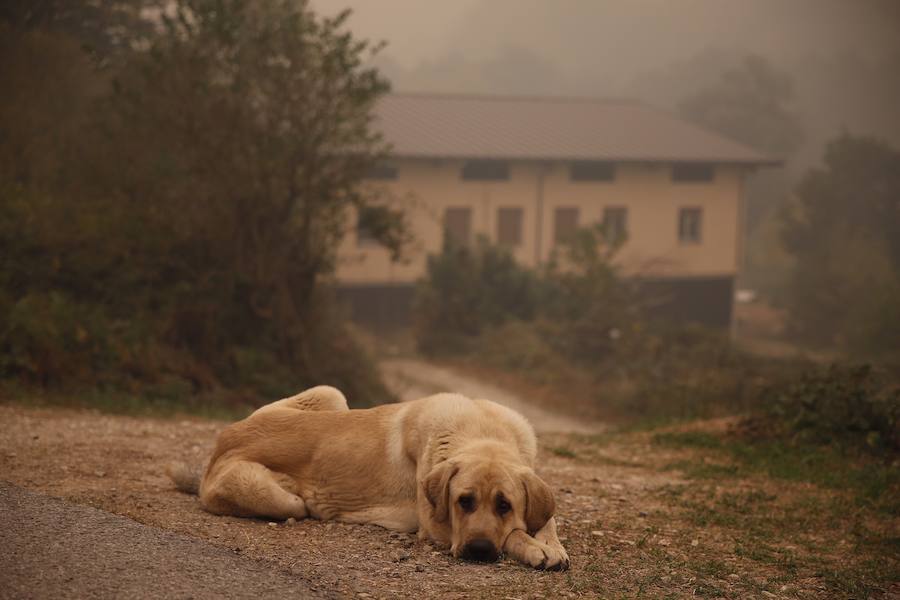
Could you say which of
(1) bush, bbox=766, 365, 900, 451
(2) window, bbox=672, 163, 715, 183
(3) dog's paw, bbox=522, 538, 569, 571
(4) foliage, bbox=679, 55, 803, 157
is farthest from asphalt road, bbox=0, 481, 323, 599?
(4) foliage, bbox=679, 55, 803, 157

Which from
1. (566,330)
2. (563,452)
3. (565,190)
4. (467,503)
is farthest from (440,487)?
(565,190)

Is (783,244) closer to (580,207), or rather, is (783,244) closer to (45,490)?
(580,207)

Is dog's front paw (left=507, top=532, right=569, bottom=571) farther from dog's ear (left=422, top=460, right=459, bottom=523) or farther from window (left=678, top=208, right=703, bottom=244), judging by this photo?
window (left=678, top=208, right=703, bottom=244)

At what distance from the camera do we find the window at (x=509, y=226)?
124 feet

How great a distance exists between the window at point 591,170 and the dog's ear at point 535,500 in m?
34.0

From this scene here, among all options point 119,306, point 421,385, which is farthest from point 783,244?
point 119,306

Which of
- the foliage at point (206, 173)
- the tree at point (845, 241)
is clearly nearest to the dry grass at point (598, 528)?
the foliage at point (206, 173)

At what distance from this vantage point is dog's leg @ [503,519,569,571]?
17.5ft

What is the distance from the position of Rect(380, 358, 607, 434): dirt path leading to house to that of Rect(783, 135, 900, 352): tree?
52.4ft

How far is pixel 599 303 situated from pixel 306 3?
13.7m

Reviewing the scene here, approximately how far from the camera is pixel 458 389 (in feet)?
77.4

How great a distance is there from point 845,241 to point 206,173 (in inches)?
1336

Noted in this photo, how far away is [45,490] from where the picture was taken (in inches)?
256

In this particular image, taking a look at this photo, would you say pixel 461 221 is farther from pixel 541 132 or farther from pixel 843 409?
pixel 843 409
